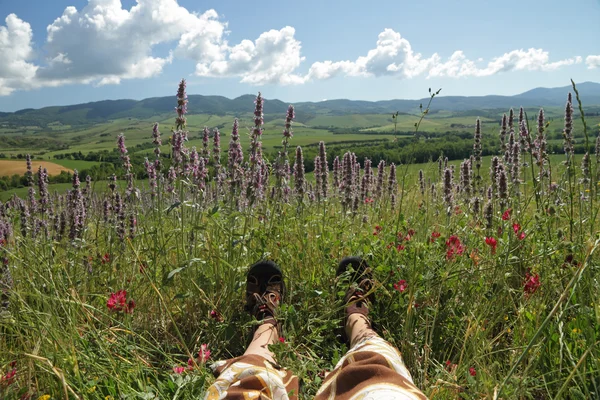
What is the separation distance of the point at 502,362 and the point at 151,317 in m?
2.40

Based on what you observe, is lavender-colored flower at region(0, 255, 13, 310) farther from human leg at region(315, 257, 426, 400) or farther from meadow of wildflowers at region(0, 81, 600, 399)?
human leg at region(315, 257, 426, 400)

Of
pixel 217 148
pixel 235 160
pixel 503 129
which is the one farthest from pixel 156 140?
pixel 503 129

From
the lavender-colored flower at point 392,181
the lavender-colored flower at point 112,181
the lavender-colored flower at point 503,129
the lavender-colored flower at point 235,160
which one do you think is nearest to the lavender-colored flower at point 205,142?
the lavender-colored flower at point 235,160

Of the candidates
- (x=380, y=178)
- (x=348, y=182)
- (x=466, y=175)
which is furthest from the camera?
(x=380, y=178)

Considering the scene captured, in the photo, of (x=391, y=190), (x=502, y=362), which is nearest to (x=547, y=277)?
(x=502, y=362)

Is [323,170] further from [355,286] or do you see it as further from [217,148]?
[355,286]

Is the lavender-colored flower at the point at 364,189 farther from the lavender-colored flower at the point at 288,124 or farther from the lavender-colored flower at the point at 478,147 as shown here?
the lavender-colored flower at the point at 288,124

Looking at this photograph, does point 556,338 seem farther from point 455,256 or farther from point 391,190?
point 391,190

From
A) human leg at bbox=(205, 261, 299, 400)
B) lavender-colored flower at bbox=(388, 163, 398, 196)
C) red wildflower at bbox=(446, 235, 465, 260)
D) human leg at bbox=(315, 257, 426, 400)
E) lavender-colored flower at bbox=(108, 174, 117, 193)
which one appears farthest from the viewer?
lavender-colored flower at bbox=(388, 163, 398, 196)

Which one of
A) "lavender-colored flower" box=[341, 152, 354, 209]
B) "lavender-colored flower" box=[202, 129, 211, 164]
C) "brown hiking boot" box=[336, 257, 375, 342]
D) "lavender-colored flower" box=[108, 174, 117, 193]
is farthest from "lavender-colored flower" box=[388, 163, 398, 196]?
"lavender-colored flower" box=[108, 174, 117, 193]

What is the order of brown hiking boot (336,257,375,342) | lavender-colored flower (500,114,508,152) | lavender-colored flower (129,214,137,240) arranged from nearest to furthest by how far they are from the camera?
brown hiking boot (336,257,375,342)
lavender-colored flower (129,214,137,240)
lavender-colored flower (500,114,508,152)

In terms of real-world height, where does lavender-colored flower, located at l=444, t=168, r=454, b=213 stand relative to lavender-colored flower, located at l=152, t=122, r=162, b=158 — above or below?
below

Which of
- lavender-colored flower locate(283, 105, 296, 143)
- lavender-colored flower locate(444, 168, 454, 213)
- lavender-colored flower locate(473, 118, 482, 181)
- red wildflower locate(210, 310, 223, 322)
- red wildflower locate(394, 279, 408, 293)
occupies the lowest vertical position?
red wildflower locate(210, 310, 223, 322)

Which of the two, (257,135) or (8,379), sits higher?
(257,135)
